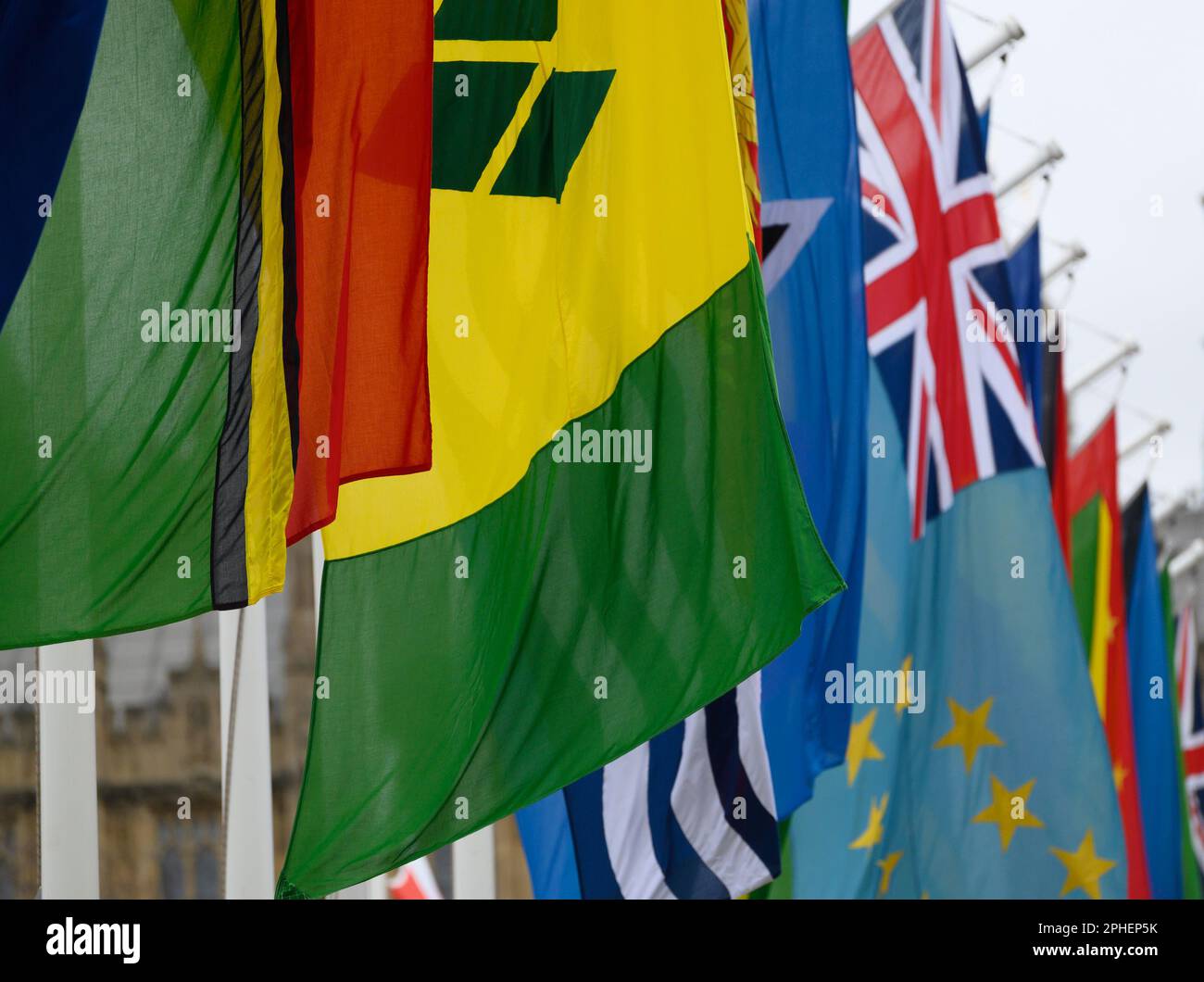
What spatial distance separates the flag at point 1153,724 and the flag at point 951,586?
744cm

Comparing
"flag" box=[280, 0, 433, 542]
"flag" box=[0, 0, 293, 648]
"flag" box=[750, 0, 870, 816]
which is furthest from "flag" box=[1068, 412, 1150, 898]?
"flag" box=[0, 0, 293, 648]

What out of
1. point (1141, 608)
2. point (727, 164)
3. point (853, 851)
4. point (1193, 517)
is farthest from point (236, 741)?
point (1193, 517)

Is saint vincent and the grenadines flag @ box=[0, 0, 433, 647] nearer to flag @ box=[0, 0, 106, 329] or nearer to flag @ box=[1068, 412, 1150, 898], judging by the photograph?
flag @ box=[0, 0, 106, 329]

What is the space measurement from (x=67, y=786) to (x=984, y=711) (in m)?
7.51

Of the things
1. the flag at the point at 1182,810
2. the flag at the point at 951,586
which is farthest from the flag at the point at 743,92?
the flag at the point at 1182,810

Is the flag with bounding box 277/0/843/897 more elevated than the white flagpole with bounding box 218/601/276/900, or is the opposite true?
the flag with bounding box 277/0/843/897

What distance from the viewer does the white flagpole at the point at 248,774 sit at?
13.5 meters

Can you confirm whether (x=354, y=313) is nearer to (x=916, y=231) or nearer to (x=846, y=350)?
(x=846, y=350)

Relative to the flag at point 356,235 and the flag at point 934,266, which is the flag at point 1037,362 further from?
the flag at point 356,235

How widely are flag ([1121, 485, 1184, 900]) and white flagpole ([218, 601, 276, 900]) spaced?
41.3ft

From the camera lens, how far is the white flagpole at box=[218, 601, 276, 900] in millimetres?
13492

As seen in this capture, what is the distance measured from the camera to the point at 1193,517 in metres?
78.5
